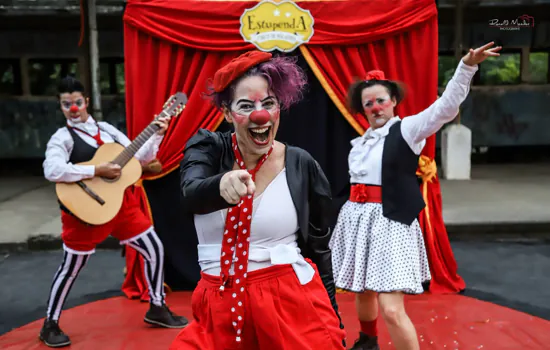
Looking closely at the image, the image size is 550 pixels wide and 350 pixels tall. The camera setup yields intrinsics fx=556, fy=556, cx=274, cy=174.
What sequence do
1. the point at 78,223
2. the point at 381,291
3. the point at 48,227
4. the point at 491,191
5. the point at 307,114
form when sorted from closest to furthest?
1. the point at 381,291
2. the point at 78,223
3. the point at 307,114
4. the point at 48,227
5. the point at 491,191

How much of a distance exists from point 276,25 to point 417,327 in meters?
2.34

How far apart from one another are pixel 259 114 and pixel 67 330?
8.94 ft

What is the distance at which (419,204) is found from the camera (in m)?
2.77

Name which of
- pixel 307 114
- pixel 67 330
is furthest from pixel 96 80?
pixel 67 330

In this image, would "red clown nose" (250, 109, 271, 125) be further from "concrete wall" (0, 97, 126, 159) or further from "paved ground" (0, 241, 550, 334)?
"concrete wall" (0, 97, 126, 159)

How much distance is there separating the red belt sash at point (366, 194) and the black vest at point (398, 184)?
0.27ft

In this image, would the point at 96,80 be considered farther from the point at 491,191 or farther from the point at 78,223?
the point at 491,191

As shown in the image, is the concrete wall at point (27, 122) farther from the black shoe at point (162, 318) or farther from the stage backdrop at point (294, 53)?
the black shoe at point (162, 318)

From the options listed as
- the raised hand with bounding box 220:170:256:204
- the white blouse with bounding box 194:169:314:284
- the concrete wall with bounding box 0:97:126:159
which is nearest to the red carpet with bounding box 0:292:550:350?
the white blouse with bounding box 194:169:314:284

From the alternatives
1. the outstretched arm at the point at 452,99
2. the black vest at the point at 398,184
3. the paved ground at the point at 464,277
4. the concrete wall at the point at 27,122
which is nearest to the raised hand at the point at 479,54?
the outstretched arm at the point at 452,99

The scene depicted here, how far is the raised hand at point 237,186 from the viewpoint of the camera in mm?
1273

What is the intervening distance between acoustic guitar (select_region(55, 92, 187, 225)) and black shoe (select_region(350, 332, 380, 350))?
1627mm

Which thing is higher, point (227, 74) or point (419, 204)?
point (227, 74)

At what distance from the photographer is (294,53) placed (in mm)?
4270
